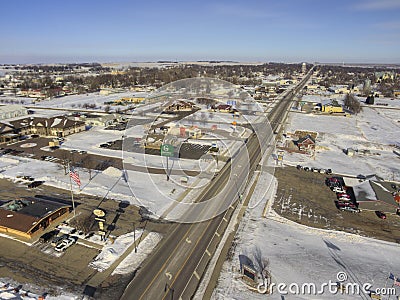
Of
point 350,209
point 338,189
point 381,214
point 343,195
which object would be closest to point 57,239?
point 350,209

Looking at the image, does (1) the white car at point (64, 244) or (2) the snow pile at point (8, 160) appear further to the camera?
(2) the snow pile at point (8, 160)

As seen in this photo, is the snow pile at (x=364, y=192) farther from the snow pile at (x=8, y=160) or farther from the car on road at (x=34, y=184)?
the snow pile at (x=8, y=160)

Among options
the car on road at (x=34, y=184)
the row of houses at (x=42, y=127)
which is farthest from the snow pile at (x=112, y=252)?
the row of houses at (x=42, y=127)

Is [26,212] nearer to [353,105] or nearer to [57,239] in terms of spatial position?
[57,239]

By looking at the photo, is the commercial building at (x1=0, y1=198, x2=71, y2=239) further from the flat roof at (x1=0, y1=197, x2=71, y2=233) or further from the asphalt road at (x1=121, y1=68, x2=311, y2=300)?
the asphalt road at (x1=121, y1=68, x2=311, y2=300)

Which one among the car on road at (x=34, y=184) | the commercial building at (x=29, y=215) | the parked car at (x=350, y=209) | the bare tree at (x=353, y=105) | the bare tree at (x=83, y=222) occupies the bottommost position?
the parked car at (x=350, y=209)

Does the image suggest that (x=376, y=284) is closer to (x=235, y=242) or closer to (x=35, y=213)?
(x=235, y=242)

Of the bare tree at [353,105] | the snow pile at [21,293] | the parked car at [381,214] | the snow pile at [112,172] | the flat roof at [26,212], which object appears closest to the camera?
the snow pile at [21,293]

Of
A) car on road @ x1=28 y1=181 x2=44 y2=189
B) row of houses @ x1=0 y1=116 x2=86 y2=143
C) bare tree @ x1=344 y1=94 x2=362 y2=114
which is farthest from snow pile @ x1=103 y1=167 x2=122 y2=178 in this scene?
bare tree @ x1=344 y1=94 x2=362 y2=114
